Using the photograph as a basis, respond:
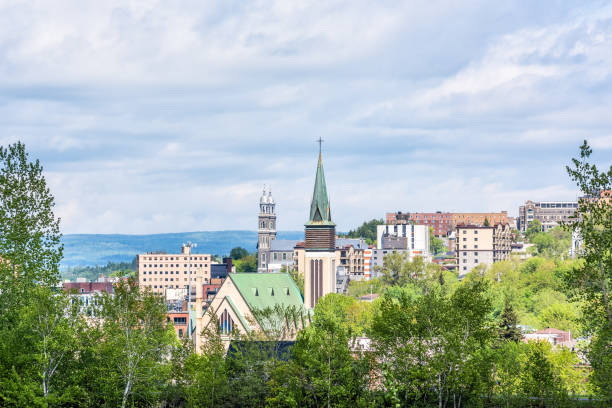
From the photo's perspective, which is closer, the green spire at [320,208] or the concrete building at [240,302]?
the concrete building at [240,302]

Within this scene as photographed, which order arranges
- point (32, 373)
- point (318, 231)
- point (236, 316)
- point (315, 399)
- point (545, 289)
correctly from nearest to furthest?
point (32, 373) → point (315, 399) → point (236, 316) → point (318, 231) → point (545, 289)

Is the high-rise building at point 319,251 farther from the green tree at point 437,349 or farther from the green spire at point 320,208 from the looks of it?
the green tree at point 437,349

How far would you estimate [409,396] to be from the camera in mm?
59906

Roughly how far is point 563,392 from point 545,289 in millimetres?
120367

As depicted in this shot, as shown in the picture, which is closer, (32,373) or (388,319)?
(32,373)

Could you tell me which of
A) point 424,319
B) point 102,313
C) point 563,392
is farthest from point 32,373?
point 563,392

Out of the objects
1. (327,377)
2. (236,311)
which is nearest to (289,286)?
(236,311)

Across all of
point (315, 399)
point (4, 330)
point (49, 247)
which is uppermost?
point (49, 247)

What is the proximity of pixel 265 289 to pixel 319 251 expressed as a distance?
52.3 feet

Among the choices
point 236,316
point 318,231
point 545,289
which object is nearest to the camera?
point 236,316

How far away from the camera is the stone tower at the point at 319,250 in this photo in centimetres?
13012

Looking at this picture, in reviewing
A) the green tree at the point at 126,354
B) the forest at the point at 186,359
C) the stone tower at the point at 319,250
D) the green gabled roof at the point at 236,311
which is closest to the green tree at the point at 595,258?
the forest at the point at 186,359

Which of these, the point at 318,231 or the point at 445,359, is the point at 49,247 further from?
the point at 318,231

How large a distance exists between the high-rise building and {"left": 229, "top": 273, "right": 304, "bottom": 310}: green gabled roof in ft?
9.38
